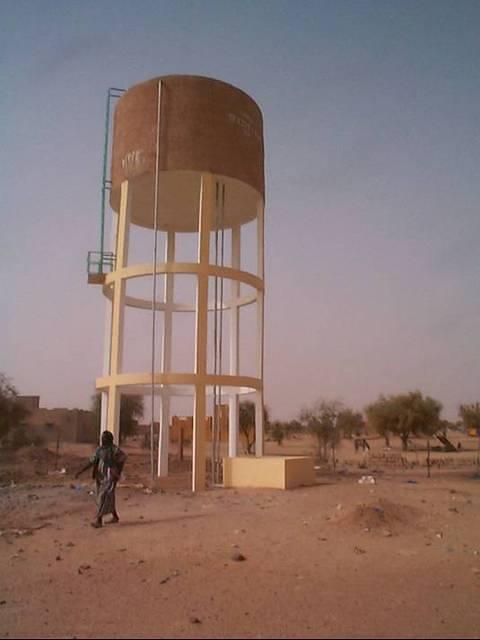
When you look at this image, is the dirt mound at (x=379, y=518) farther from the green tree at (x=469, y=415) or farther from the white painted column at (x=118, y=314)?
the green tree at (x=469, y=415)

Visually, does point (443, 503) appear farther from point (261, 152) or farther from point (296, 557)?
point (261, 152)

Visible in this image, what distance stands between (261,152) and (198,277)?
19.6ft

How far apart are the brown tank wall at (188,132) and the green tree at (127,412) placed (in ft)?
81.0

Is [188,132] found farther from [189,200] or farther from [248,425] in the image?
[248,425]

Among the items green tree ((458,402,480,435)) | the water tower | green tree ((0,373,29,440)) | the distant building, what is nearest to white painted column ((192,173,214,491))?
the water tower

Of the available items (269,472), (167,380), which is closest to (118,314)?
(167,380)

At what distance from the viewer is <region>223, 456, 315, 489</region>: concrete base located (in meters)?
17.7

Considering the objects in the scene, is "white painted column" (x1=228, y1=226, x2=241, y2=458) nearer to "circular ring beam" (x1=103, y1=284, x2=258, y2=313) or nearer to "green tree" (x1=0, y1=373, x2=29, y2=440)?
"circular ring beam" (x1=103, y1=284, x2=258, y2=313)

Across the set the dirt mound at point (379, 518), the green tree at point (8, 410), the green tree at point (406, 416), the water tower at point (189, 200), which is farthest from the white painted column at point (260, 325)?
the green tree at point (406, 416)

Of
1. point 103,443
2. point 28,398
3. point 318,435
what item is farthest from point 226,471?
point 28,398

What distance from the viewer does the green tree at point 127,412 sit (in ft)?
142

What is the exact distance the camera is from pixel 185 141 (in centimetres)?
1970

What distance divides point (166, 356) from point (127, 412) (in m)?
22.3

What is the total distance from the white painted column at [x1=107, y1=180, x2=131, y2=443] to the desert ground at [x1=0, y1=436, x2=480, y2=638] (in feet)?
11.5
